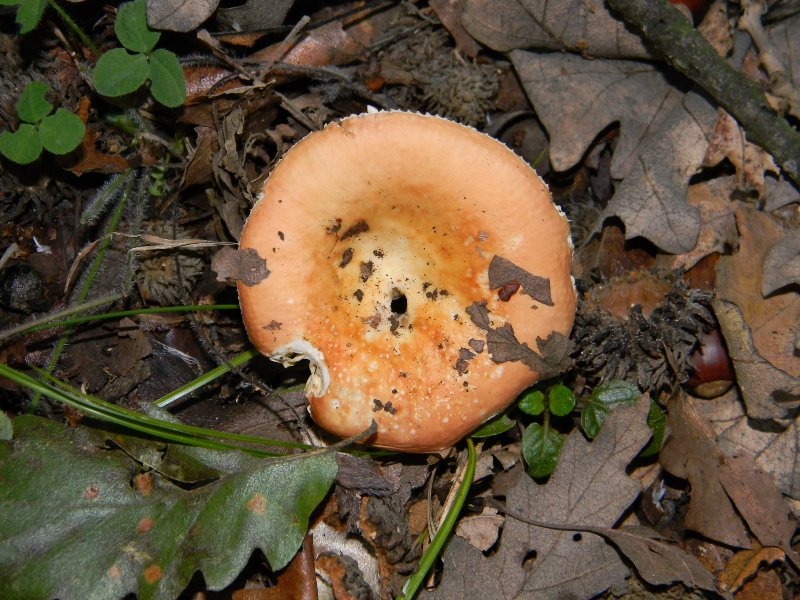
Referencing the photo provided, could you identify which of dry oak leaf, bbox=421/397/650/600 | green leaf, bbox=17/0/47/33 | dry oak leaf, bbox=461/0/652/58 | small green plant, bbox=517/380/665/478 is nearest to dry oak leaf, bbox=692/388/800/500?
small green plant, bbox=517/380/665/478

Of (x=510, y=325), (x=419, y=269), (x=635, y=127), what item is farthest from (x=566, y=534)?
(x=635, y=127)

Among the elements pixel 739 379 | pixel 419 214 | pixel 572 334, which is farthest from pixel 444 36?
pixel 739 379

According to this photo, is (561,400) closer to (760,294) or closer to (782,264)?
(760,294)

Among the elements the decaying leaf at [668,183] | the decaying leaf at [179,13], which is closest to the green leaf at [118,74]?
the decaying leaf at [179,13]

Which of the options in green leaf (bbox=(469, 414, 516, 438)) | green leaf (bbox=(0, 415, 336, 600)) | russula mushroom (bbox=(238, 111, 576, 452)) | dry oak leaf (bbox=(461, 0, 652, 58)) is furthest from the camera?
dry oak leaf (bbox=(461, 0, 652, 58))

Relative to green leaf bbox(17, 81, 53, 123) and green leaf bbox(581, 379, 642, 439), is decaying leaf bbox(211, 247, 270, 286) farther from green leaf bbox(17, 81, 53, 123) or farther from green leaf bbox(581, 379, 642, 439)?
green leaf bbox(581, 379, 642, 439)

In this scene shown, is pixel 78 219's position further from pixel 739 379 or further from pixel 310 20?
pixel 739 379

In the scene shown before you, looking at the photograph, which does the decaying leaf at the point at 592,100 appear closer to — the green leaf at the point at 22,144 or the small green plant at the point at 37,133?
the small green plant at the point at 37,133
